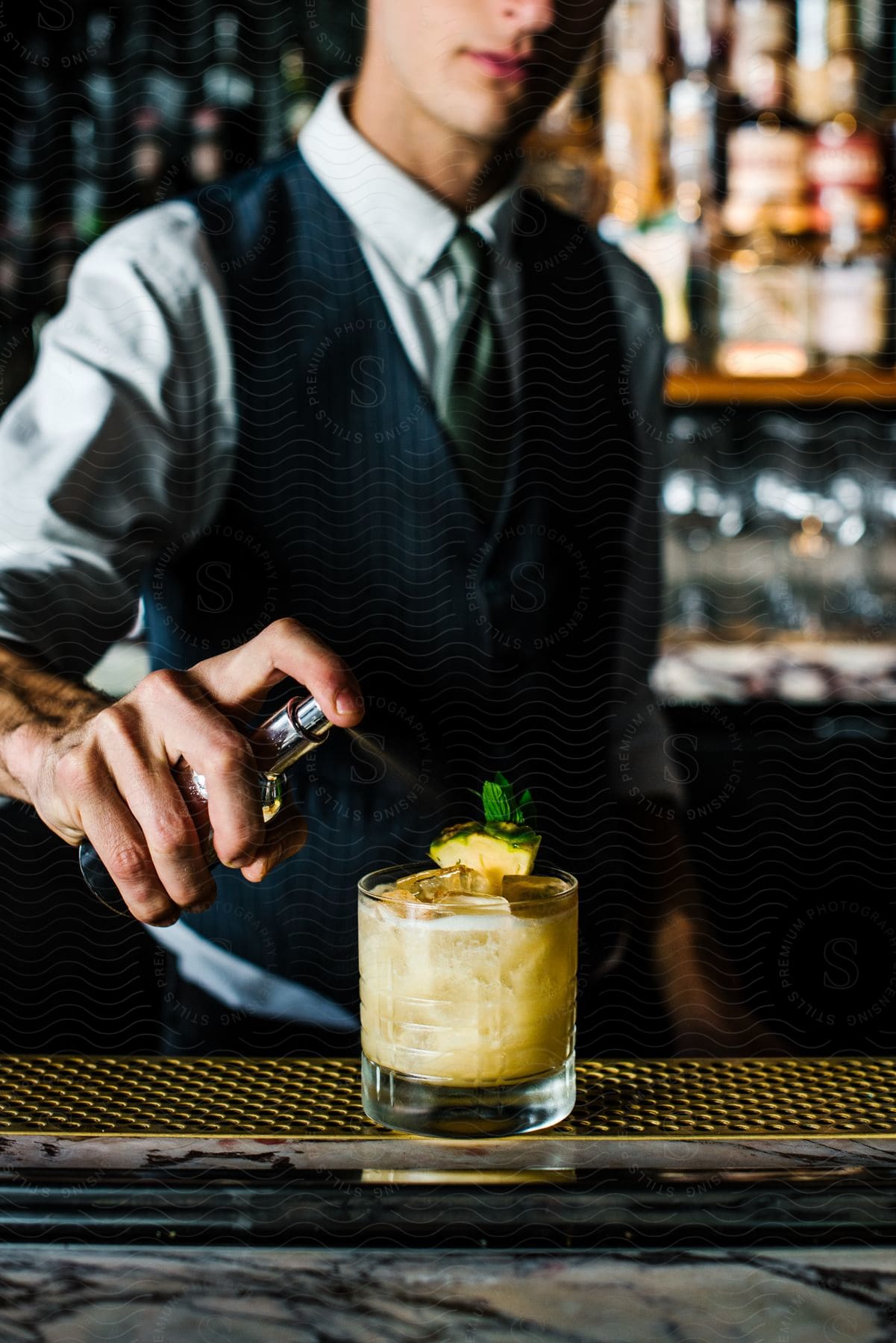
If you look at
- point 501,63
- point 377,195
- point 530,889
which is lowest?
point 530,889

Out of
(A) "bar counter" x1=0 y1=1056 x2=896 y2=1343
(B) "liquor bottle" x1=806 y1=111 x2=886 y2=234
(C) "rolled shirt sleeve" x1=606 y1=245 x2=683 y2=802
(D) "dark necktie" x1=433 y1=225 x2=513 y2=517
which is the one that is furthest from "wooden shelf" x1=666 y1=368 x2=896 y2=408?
(A) "bar counter" x1=0 y1=1056 x2=896 y2=1343

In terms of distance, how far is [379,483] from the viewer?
121 cm

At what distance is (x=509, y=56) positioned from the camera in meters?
1.17

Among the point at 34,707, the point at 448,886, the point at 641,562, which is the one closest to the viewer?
the point at 448,886

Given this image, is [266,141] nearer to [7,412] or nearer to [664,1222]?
[7,412]

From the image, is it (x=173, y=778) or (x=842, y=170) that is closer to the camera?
(x=173, y=778)

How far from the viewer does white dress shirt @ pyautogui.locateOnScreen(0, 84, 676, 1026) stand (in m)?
1.05

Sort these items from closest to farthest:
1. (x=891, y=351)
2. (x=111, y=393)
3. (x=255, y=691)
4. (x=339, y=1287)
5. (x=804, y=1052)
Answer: (x=339, y=1287) → (x=255, y=691) → (x=111, y=393) → (x=804, y=1052) → (x=891, y=351)

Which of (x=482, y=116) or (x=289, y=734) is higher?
(x=482, y=116)

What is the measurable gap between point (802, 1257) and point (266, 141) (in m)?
1.74

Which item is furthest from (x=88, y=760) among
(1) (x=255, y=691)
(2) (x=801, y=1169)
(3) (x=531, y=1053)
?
(2) (x=801, y=1169)

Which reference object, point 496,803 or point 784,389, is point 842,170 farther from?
point 496,803

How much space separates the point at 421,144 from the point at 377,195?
0.06m

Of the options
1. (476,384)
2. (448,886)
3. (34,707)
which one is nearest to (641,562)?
(476,384)
